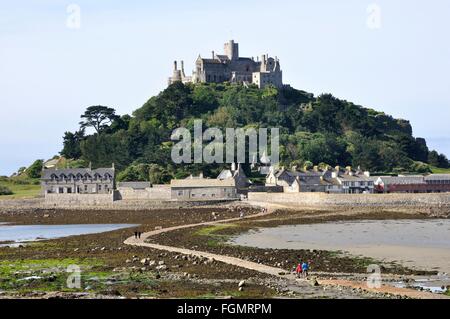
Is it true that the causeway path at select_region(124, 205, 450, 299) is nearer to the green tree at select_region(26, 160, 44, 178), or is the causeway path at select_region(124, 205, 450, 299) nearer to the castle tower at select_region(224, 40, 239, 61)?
the green tree at select_region(26, 160, 44, 178)

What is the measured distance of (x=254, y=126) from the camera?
A: 398 ft

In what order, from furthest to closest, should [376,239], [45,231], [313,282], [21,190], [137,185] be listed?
[21,190]
[137,185]
[45,231]
[376,239]
[313,282]

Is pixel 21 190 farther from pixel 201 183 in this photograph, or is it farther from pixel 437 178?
pixel 437 178

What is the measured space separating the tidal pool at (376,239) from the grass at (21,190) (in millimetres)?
45898

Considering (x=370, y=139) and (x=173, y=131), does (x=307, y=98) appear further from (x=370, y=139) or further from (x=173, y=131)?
(x=173, y=131)

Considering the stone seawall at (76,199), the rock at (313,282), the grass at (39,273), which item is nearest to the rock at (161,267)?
the grass at (39,273)

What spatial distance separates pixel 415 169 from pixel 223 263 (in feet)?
266

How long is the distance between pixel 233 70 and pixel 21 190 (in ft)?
159

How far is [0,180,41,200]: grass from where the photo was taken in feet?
316

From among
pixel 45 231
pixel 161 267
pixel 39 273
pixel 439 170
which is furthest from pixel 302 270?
pixel 439 170

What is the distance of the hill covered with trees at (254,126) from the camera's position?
11056 cm

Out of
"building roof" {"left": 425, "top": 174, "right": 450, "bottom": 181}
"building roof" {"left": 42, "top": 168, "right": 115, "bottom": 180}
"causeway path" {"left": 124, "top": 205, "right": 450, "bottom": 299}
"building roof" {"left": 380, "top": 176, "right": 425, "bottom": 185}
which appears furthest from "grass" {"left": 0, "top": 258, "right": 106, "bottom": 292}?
"building roof" {"left": 425, "top": 174, "right": 450, "bottom": 181}

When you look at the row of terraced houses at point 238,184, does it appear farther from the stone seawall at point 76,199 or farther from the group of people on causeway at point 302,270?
the group of people on causeway at point 302,270
